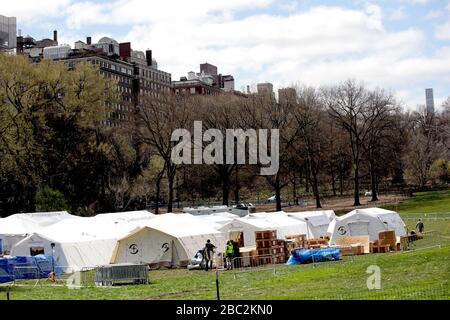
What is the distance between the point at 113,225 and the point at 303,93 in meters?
38.0

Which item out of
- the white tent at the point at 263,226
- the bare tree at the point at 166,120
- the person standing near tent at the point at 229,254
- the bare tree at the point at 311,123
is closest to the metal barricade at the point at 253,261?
the person standing near tent at the point at 229,254

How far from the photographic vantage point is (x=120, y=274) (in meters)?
25.9

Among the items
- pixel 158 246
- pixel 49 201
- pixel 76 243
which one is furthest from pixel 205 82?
pixel 76 243

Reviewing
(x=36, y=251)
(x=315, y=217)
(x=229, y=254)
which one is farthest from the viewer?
(x=315, y=217)

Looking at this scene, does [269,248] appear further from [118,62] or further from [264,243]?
[118,62]

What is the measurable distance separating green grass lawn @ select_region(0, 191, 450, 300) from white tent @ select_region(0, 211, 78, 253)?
13.3 m

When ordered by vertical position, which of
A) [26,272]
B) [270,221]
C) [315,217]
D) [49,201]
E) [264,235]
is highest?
[49,201]

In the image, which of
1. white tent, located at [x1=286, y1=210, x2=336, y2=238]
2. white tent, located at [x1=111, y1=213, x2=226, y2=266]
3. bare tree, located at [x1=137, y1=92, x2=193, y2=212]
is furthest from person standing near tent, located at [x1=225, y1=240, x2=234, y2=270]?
bare tree, located at [x1=137, y1=92, x2=193, y2=212]

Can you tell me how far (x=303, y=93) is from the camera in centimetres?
7088

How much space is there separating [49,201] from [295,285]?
134ft

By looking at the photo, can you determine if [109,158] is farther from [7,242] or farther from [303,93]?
[7,242]

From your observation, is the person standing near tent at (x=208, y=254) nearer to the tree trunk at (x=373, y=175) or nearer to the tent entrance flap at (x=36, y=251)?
the tent entrance flap at (x=36, y=251)

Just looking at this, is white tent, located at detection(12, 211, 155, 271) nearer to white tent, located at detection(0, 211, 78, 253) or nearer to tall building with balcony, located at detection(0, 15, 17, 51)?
white tent, located at detection(0, 211, 78, 253)
